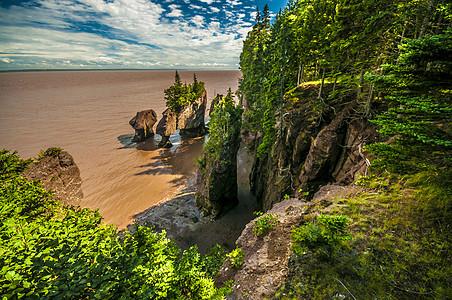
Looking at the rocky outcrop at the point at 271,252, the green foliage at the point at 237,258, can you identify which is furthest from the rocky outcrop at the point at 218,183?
the green foliage at the point at 237,258

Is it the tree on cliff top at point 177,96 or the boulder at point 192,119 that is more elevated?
the tree on cliff top at point 177,96

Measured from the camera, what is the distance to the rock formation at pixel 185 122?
111ft

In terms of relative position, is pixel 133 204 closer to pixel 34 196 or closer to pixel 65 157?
pixel 65 157

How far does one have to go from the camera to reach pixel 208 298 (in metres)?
4.25

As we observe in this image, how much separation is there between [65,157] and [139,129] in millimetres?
19111

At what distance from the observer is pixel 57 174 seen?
49.9 ft

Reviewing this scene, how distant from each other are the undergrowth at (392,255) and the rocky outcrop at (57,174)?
62.5 feet

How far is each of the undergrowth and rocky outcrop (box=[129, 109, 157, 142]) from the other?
36.3m

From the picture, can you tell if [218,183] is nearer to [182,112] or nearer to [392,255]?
[392,255]

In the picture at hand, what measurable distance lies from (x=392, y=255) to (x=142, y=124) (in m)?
38.4

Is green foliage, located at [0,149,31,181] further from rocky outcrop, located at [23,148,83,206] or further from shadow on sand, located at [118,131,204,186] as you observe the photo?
shadow on sand, located at [118,131,204,186]

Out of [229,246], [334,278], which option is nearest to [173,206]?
[229,246]

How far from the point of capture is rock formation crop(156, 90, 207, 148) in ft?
111

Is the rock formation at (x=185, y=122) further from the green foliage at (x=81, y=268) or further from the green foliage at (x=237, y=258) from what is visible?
the green foliage at (x=237, y=258)
